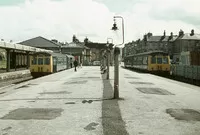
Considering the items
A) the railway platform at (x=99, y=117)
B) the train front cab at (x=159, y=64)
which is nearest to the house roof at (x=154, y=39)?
the train front cab at (x=159, y=64)

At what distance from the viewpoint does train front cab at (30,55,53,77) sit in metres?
35.9

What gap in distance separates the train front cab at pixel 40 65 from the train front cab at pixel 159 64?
12554 millimetres

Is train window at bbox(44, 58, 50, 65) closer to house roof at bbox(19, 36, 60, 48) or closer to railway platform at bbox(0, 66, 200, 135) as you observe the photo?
railway platform at bbox(0, 66, 200, 135)

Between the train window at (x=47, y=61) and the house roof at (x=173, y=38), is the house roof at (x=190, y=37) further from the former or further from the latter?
the train window at (x=47, y=61)

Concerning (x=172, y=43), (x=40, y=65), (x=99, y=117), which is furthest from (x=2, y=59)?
(x=172, y=43)

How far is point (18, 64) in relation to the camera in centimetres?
5047

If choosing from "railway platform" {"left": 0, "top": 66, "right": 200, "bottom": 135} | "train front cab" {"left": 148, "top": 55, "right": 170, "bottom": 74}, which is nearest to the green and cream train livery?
"train front cab" {"left": 148, "top": 55, "right": 170, "bottom": 74}

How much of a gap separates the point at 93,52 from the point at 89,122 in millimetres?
147001

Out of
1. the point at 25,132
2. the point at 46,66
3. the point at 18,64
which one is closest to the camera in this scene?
the point at 25,132

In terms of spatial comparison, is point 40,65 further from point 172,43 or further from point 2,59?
point 172,43

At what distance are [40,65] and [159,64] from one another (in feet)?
48.0

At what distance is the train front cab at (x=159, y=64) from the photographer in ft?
127

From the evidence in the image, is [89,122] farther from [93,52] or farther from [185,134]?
[93,52]

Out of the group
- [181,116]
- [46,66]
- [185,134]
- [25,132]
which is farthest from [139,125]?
[46,66]
